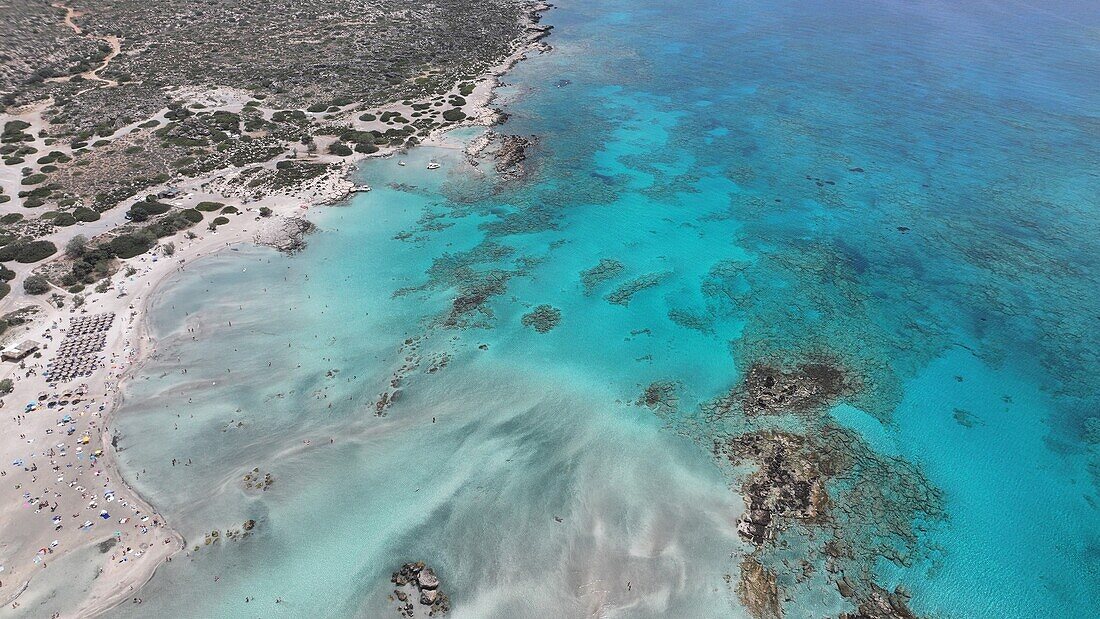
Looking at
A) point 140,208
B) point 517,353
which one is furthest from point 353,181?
point 517,353

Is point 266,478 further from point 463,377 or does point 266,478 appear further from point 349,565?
point 463,377

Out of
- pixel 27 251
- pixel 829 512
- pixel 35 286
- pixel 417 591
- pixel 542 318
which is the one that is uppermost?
pixel 27 251

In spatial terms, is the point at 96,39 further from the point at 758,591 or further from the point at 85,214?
the point at 758,591

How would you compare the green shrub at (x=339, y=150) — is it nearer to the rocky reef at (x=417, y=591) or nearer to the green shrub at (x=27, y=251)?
the green shrub at (x=27, y=251)

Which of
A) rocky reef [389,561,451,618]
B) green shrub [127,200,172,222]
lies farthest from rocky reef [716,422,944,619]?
green shrub [127,200,172,222]

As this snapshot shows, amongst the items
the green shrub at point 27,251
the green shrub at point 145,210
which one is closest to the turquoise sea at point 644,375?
the green shrub at point 145,210

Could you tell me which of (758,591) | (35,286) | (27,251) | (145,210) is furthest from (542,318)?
(27,251)

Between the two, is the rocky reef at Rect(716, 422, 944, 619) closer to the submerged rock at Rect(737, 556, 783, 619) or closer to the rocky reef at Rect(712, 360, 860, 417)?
the submerged rock at Rect(737, 556, 783, 619)
